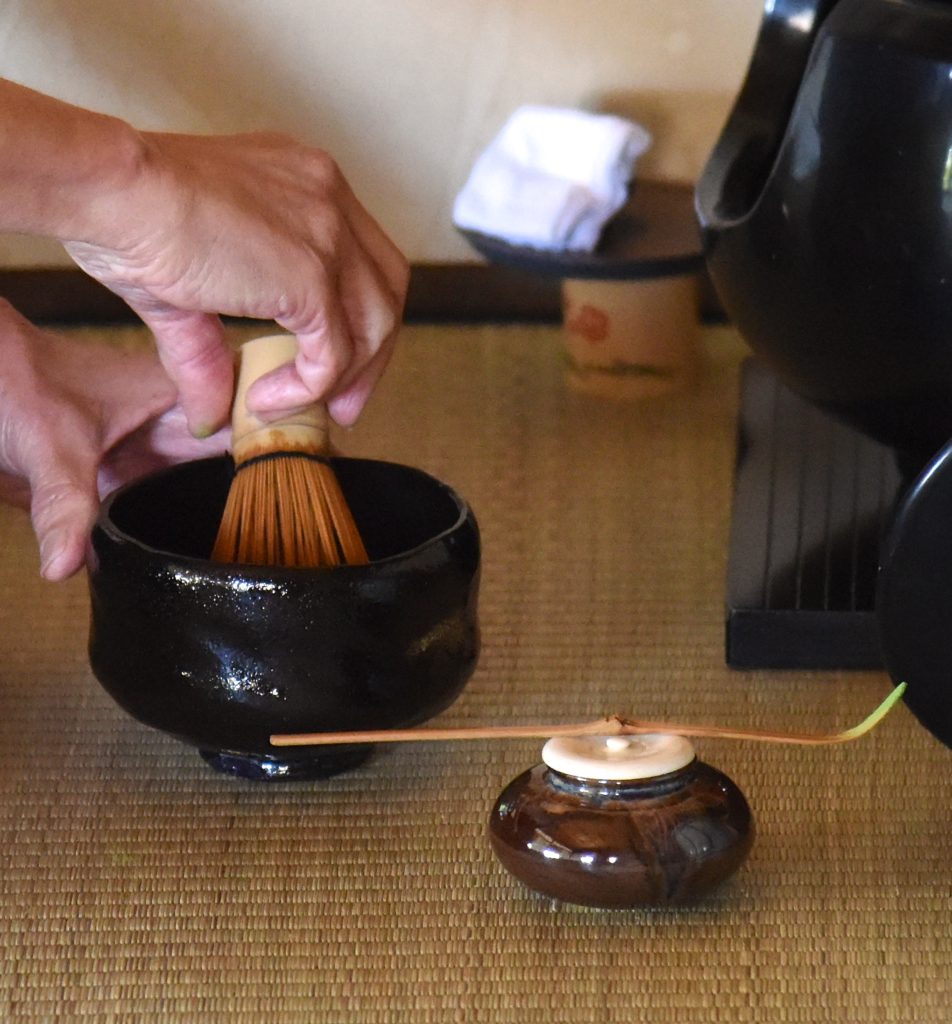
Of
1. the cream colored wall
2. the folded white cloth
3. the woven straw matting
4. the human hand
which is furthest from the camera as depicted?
the cream colored wall

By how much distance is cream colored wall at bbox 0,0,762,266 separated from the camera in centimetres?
134

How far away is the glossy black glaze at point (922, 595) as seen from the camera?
0.58 metres

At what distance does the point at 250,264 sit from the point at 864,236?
0.93 feet

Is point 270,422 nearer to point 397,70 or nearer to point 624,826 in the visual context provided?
point 624,826

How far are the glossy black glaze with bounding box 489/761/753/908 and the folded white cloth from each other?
0.68 meters

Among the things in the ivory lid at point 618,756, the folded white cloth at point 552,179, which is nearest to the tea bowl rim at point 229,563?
the ivory lid at point 618,756

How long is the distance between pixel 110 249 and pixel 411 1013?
347mm

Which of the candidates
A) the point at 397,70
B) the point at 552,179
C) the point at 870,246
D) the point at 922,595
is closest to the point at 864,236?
the point at 870,246

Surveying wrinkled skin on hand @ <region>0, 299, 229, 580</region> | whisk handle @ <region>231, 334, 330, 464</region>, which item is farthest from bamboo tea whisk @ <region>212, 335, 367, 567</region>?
wrinkled skin on hand @ <region>0, 299, 229, 580</region>

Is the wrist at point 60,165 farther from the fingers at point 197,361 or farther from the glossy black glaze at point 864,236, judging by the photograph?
the glossy black glaze at point 864,236

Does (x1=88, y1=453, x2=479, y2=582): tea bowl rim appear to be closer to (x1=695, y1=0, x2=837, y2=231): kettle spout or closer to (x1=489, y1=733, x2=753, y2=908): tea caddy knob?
(x1=489, y1=733, x2=753, y2=908): tea caddy knob

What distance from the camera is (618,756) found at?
57 cm

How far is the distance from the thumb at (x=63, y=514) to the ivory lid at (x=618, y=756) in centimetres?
26

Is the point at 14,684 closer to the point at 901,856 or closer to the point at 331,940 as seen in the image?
the point at 331,940
